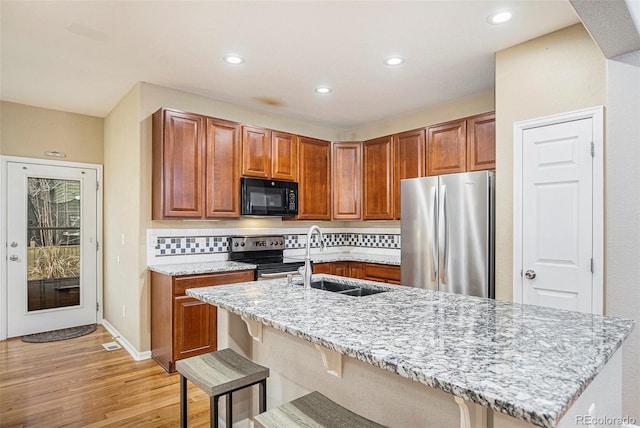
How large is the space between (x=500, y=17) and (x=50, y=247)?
5150 millimetres

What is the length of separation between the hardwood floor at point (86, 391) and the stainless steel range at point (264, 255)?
4.09 ft

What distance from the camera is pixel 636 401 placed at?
7.05 ft

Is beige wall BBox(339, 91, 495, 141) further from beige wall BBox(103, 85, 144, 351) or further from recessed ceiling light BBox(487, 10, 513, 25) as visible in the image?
beige wall BBox(103, 85, 144, 351)

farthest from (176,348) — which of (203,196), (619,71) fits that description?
(619,71)

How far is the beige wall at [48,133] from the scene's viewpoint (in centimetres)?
416

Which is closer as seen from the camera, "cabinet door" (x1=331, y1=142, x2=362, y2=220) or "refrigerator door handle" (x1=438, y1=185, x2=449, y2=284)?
"refrigerator door handle" (x1=438, y1=185, x2=449, y2=284)

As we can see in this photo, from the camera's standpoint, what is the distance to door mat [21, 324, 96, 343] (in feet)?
13.4

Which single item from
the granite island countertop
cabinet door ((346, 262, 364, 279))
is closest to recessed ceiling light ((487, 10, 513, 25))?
the granite island countertop

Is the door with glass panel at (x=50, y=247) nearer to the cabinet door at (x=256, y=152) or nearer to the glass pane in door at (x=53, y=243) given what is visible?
the glass pane in door at (x=53, y=243)

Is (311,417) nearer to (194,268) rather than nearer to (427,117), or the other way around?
(194,268)

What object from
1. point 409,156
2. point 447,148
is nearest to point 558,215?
point 447,148

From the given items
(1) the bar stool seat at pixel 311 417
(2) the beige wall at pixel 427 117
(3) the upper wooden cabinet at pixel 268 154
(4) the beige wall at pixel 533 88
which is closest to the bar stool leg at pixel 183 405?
(1) the bar stool seat at pixel 311 417

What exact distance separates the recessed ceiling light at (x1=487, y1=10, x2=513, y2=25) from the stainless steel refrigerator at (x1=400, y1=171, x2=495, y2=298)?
1.12 metres

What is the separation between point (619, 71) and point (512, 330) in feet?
6.02
